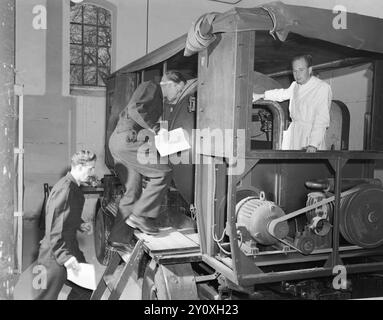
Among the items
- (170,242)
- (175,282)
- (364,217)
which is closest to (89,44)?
(170,242)

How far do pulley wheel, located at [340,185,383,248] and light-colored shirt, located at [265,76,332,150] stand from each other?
0.59m

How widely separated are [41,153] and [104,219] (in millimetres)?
2878

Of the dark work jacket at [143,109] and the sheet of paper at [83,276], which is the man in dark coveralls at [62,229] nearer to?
the sheet of paper at [83,276]

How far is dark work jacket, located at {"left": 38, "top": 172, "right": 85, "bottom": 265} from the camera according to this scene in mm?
3312

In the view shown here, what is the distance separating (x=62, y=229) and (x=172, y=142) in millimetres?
1495

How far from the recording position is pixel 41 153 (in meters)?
8.65

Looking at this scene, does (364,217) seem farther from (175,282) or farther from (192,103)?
(192,103)

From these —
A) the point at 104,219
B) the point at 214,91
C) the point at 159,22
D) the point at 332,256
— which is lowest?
the point at 104,219

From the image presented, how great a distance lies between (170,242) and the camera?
13.1ft

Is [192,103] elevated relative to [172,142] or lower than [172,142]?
elevated

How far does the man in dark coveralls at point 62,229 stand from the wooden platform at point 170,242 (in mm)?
704

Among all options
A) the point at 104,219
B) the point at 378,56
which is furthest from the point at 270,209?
the point at 104,219

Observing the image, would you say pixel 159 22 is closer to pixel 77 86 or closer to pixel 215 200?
pixel 77 86
